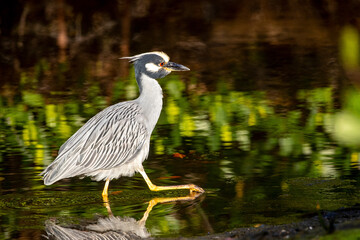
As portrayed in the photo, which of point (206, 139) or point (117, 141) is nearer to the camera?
point (117, 141)

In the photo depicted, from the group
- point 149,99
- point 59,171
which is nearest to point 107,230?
point 59,171

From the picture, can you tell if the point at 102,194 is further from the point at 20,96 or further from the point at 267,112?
the point at 20,96

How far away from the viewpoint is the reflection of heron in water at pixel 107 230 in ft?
23.8

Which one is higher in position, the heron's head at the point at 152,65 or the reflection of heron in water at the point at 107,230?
the heron's head at the point at 152,65

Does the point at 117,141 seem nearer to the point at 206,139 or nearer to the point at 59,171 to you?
the point at 59,171

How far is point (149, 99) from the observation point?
9.12 meters

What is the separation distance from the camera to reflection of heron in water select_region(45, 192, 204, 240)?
726 cm

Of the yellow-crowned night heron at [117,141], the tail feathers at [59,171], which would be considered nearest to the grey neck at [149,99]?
the yellow-crowned night heron at [117,141]

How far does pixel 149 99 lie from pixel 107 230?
2.15 m

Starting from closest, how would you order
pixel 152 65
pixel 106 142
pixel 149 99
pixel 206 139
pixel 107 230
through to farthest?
pixel 107 230 → pixel 106 142 → pixel 149 99 → pixel 152 65 → pixel 206 139

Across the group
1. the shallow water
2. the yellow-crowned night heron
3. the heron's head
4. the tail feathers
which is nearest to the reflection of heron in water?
the shallow water

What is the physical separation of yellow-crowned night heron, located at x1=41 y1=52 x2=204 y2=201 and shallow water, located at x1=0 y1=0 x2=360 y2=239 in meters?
0.27

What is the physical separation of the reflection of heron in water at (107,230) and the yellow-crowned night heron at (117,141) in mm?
809

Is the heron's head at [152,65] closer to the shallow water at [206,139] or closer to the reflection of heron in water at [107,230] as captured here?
the shallow water at [206,139]
